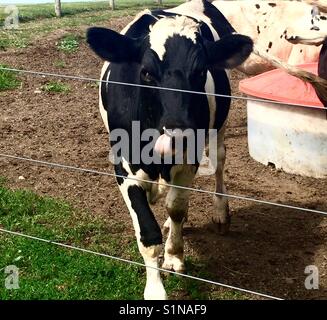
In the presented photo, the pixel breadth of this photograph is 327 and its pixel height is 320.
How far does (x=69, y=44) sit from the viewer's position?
499 inches

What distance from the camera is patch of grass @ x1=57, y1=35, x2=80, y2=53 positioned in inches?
483

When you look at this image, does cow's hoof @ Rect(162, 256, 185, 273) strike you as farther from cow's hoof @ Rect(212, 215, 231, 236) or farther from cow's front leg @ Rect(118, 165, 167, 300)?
cow's hoof @ Rect(212, 215, 231, 236)

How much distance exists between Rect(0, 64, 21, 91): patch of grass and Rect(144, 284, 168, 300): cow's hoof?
626 centimetres

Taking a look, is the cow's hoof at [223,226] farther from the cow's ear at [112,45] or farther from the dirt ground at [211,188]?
the cow's ear at [112,45]

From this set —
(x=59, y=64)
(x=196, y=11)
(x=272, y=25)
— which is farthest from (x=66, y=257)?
(x=59, y=64)

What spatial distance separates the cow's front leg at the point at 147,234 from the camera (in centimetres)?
399

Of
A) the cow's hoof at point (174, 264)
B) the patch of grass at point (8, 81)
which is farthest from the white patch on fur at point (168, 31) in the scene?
the patch of grass at point (8, 81)

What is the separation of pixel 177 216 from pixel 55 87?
18.2 ft

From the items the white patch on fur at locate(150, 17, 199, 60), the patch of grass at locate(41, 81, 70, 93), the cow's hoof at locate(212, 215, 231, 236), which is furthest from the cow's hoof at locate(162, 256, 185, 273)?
the patch of grass at locate(41, 81, 70, 93)

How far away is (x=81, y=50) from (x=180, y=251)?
8.33 m

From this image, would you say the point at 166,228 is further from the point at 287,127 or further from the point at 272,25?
the point at 272,25

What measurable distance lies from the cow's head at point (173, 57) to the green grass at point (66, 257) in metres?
1.04

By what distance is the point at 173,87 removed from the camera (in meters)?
3.74

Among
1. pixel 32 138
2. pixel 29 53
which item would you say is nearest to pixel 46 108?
pixel 32 138
